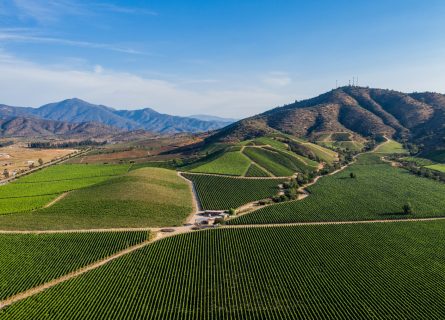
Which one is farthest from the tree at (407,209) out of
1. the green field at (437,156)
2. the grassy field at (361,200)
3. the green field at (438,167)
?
the green field at (437,156)

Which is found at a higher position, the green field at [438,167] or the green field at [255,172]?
the green field at [438,167]

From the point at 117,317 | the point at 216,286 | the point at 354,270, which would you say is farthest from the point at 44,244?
the point at 354,270

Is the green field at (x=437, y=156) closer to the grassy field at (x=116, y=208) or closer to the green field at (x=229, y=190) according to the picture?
the green field at (x=229, y=190)

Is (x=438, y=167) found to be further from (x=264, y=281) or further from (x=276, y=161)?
(x=264, y=281)

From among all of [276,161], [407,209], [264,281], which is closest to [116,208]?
[264,281]

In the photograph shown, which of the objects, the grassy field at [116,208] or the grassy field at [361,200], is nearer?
the grassy field at [116,208]

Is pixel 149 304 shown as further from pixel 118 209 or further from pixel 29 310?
pixel 118 209

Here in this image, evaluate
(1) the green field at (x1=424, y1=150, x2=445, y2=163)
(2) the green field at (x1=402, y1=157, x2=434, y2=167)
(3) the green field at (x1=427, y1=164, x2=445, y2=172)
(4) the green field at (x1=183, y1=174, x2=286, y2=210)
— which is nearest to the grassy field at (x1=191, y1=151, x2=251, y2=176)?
(4) the green field at (x1=183, y1=174, x2=286, y2=210)

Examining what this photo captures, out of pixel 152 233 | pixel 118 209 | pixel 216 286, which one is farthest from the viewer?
pixel 118 209
